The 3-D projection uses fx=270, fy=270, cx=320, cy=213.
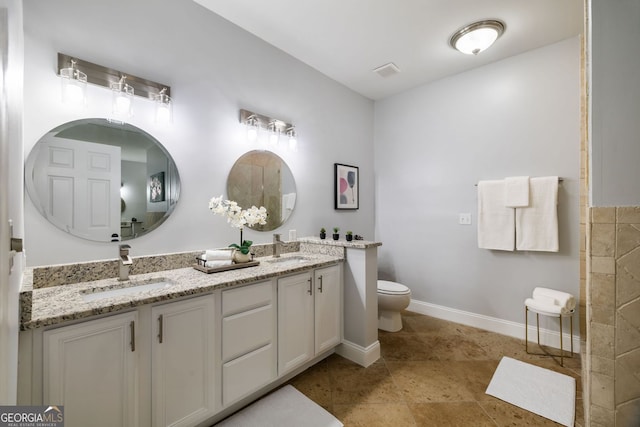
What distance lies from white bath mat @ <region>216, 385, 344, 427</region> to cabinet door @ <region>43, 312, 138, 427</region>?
0.64 meters

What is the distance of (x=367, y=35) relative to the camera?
2.43m

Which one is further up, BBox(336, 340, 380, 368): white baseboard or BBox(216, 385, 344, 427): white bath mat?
BBox(336, 340, 380, 368): white baseboard

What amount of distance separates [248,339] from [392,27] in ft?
8.82

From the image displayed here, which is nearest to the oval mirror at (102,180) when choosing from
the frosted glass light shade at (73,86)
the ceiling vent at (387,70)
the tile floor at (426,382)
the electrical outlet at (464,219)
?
the frosted glass light shade at (73,86)

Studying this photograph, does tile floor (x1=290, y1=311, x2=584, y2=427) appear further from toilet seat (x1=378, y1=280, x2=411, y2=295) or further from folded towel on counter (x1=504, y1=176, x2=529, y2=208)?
folded towel on counter (x1=504, y1=176, x2=529, y2=208)

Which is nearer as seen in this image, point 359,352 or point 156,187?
point 156,187

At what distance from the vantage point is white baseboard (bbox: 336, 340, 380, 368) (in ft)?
7.39

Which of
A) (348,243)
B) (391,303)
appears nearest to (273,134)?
(348,243)

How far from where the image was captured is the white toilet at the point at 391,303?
9.03 ft

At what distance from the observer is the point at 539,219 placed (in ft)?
8.38

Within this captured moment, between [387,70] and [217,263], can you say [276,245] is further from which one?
[387,70]

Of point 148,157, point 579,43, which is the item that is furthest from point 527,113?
point 148,157

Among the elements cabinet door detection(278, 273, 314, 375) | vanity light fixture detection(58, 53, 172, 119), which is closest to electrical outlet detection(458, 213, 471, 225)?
cabinet door detection(278, 273, 314, 375)

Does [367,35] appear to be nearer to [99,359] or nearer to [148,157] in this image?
[148,157]
